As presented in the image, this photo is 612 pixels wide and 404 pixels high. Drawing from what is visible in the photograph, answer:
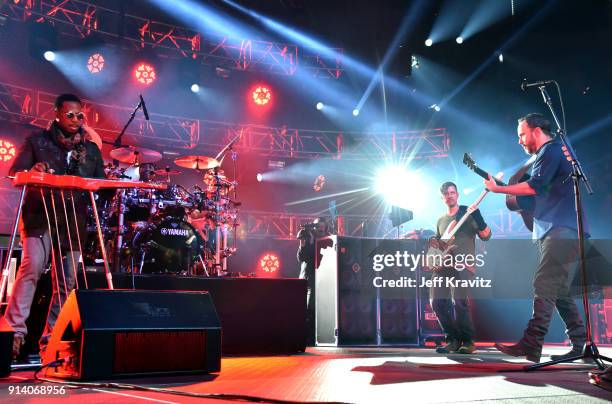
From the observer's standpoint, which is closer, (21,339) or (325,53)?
(21,339)

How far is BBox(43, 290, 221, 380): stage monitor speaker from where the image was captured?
297 centimetres

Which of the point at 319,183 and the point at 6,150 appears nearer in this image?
the point at 6,150

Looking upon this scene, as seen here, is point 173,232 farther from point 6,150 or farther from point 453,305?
point 6,150

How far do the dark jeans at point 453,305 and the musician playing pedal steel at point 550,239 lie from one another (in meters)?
1.49

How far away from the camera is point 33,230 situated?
3.76 m

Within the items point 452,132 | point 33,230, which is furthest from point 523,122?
point 452,132

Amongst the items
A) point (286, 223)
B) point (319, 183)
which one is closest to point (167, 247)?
point (286, 223)

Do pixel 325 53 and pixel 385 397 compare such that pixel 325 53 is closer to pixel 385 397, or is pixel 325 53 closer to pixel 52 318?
pixel 52 318

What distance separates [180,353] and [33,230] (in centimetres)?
148

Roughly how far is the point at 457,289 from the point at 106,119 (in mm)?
11450

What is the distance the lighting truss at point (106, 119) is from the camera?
1249 centimetres

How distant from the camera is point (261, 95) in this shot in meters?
17.2

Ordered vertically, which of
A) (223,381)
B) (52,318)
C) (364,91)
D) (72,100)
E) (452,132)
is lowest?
(223,381)

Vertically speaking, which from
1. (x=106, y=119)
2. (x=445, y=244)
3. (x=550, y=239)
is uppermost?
(x=106, y=119)
